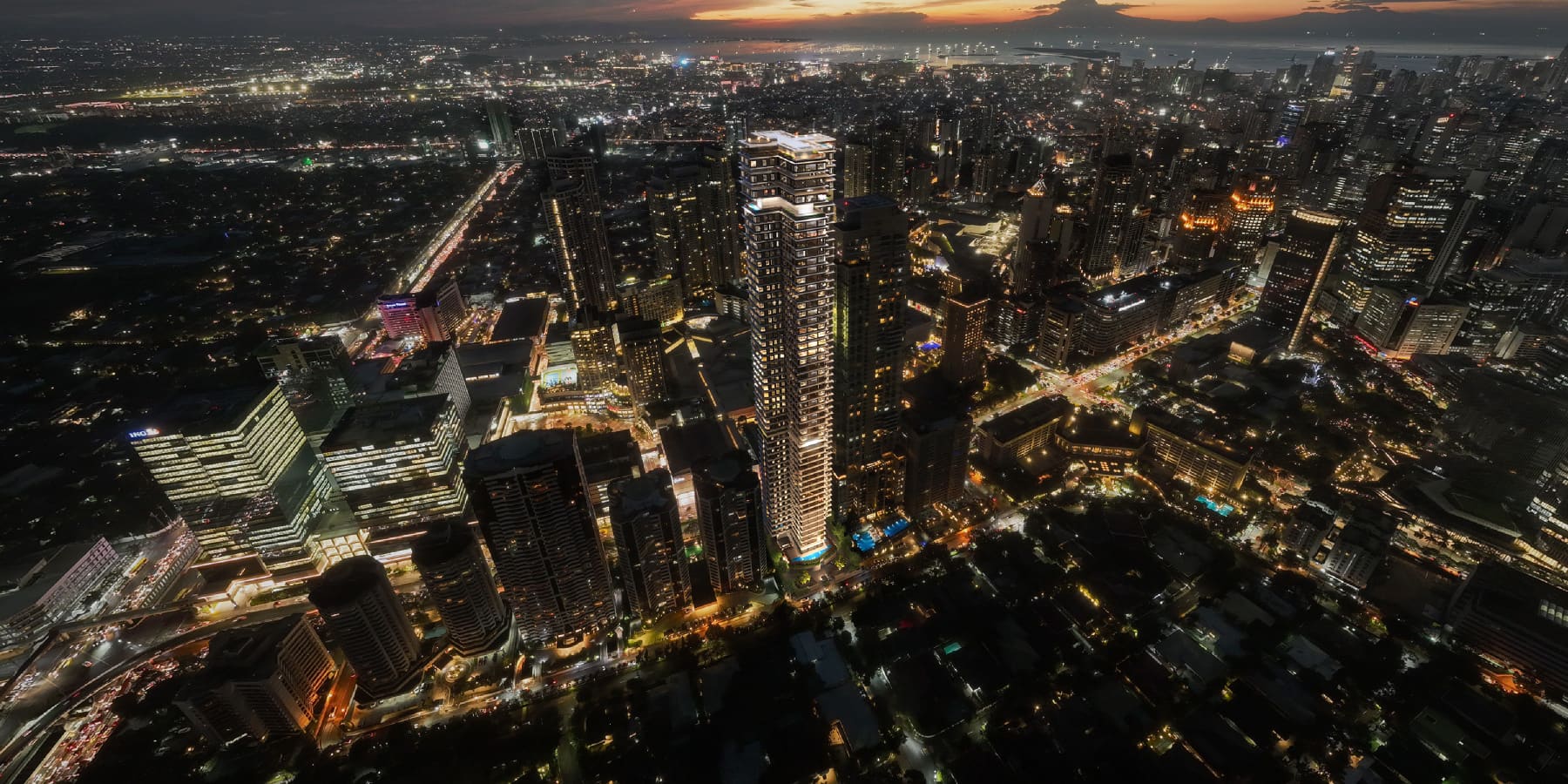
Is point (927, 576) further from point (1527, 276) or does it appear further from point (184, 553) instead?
point (1527, 276)

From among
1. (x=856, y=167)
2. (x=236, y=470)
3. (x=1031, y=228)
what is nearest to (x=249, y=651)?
(x=236, y=470)

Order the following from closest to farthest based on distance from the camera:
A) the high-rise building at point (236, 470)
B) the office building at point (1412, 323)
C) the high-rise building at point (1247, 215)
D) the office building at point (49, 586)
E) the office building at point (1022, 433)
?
the high-rise building at point (236, 470) → the office building at point (49, 586) → the office building at point (1022, 433) → the office building at point (1412, 323) → the high-rise building at point (1247, 215)

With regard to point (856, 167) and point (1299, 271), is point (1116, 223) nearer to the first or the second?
point (1299, 271)

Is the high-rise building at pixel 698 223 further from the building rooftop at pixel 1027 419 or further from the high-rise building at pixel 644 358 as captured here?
the building rooftop at pixel 1027 419

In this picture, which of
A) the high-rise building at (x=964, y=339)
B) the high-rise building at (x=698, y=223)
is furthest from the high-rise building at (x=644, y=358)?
the high-rise building at (x=964, y=339)

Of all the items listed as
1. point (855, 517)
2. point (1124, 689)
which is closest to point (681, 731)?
point (855, 517)

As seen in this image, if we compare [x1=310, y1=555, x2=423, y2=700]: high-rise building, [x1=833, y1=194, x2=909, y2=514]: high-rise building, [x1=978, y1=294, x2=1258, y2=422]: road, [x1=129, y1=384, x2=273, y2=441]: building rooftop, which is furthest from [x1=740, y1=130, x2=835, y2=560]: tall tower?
[x1=129, y1=384, x2=273, y2=441]: building rooftop

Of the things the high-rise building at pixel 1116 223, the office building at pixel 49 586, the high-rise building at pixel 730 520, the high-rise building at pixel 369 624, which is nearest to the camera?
the high-rise building at pixel 369 624
